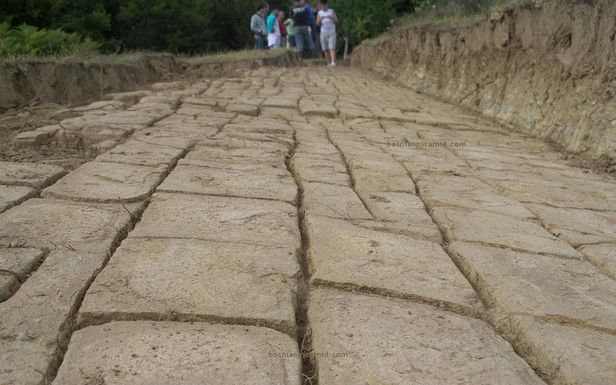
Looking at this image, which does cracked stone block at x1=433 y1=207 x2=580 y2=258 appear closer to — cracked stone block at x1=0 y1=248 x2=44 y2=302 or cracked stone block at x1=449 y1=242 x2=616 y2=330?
cracked stone block at x1=449 y1=242 x2=616 y2=330

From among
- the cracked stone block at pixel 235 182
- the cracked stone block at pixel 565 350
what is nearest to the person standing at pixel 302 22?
the cracked stone block at pixel 235 182

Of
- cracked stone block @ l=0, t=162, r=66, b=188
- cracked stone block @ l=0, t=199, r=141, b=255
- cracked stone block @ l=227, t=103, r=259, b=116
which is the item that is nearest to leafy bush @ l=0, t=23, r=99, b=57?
cracked stone block @ l=227, t=103, r=259, b=116

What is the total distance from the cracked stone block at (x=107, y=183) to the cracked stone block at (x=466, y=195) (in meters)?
1.32

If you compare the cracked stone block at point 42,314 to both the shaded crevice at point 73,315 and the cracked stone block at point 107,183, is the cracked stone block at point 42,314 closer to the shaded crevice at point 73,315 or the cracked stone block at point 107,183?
the shaded crevice at point 73,315

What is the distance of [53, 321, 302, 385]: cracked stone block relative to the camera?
1.12 metres

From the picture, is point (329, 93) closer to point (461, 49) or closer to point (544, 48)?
point (461, 49)

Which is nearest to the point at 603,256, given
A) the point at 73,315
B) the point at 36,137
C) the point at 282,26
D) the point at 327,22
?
the point at 73,315

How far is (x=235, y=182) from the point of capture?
7.99ft

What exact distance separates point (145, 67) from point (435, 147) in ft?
14.3

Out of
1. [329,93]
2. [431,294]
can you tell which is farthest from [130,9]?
[431,294]

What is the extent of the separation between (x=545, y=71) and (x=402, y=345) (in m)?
4.15

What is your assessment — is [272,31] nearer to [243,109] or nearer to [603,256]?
[243,109]

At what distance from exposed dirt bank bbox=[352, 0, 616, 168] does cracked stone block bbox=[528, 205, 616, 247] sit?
1.28 m

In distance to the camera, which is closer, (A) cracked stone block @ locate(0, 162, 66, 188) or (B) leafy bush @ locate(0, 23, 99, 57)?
(A) cracked stone block @ locate(0, 162, 66, 188)
